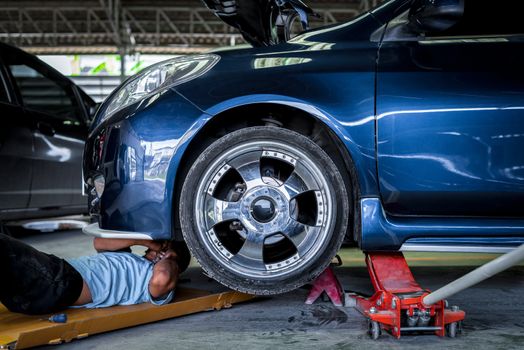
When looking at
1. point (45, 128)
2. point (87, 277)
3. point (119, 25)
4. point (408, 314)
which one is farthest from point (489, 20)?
point (119, 25)

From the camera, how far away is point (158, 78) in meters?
2.54

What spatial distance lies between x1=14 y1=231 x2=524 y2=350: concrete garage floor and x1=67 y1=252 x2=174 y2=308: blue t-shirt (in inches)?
6.1

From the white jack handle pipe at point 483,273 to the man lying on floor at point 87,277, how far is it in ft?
3.54

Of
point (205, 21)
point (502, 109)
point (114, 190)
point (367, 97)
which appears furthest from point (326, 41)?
point (205, 21)

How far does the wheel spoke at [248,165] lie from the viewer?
2357 millimetres

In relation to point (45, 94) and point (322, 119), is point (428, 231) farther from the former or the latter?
point (45, 94)

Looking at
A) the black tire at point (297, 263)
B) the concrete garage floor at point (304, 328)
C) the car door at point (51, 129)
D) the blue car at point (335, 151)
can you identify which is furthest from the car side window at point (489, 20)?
the car door at point (51, 129)

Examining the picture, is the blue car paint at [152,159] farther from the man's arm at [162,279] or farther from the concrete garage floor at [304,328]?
the concrete garage floor at [304,328]

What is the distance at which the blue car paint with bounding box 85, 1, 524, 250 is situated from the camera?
225 centimetres

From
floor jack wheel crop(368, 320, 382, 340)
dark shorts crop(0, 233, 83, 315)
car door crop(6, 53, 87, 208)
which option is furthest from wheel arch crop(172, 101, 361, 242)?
car door crop(6, 53, 87, 208)

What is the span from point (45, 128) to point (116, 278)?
291 centimetres

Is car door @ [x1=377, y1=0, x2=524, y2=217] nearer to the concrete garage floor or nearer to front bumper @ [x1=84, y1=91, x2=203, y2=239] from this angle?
the concrete garage floor

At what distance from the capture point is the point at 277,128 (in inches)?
92.6

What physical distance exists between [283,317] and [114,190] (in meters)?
0.88
